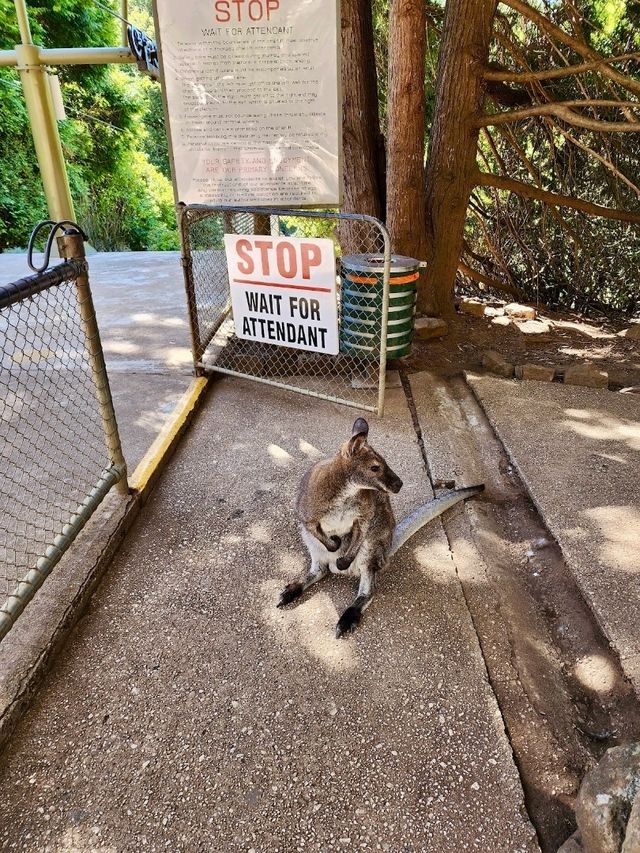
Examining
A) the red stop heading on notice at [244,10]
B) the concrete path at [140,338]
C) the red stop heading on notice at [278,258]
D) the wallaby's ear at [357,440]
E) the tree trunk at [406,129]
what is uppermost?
the red stop heading on notice at [244,10]

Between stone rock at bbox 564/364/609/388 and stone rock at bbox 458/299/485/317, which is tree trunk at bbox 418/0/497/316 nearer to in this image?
stone rock at bbox 458/299/485/317

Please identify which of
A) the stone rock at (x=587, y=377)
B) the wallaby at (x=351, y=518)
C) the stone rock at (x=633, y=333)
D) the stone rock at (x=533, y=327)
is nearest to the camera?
the wallaby at (x=351, y=518)

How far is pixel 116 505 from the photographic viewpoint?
329 centimetres

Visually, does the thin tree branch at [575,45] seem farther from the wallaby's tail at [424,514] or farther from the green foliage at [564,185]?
the wallaby's tail at [424,514]

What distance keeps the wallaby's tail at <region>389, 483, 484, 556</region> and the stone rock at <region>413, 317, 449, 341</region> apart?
2.97 meters

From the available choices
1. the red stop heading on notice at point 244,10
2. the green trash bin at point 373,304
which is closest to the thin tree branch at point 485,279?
the green trash bin at point 373,304

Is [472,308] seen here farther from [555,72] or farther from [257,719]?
[257,719]

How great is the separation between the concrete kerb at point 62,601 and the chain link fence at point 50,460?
13 centimetres

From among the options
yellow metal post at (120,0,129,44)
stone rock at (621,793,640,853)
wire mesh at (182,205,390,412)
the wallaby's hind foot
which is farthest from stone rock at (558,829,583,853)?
yellow metal post at (120,0,129,44)

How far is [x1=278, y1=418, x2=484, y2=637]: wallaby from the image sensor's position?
268 cm

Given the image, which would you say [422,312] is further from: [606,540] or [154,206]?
[154,206]

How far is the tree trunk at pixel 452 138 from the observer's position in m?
5.51

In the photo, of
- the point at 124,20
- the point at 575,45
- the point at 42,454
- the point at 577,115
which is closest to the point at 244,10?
the point at 124,20

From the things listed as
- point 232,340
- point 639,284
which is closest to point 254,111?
point 232,340
